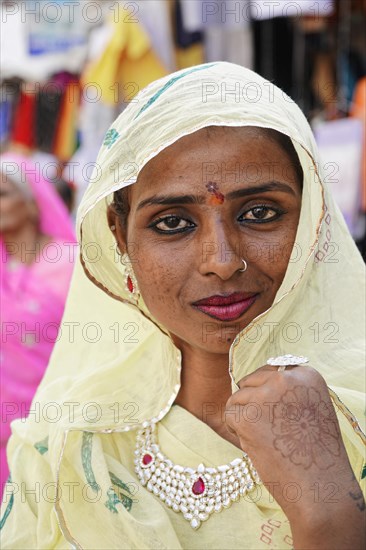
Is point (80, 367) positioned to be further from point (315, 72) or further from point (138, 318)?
point (315, 72)

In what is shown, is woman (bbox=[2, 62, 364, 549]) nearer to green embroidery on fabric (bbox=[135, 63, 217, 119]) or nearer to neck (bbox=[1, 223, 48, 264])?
green embroidery on fabric (bbox=[135, 63, 217, 119])

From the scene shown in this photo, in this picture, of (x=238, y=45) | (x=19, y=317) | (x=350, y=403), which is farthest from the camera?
(x=238, y=45)

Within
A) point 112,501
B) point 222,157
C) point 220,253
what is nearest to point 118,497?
point 112,501

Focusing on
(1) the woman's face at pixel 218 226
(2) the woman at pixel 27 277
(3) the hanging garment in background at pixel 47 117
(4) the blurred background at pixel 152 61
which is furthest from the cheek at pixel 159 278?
(3) the hanging garment in background at pixel 47 117

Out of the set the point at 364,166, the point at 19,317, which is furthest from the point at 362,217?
the point at 19,317

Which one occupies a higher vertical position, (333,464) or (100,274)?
(100,274)

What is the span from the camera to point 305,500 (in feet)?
3.62

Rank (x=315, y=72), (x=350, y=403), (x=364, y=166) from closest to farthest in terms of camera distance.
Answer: (x=350, y=403)
(x=364, y=166)
(x=315, y=72)

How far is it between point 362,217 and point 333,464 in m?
3.69

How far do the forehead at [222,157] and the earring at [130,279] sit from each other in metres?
0.24

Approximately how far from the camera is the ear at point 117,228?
5.42 ft

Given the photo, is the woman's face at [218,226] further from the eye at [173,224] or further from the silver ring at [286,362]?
the silver ring at [286,362]

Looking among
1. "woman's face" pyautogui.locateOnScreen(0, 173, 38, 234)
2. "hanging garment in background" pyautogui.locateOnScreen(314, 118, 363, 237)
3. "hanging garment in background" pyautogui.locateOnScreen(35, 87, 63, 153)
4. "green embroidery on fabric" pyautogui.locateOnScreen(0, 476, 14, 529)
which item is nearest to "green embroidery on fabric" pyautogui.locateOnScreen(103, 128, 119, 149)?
"green embroidery on fabric" pyautogui.locateOnScreen(0, 476, 14, 529)

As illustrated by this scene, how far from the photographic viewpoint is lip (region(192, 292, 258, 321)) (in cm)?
142
